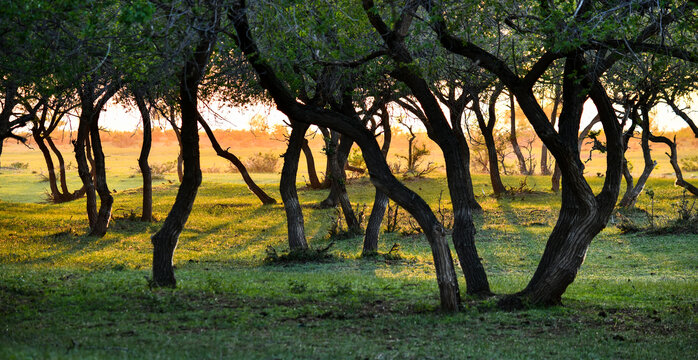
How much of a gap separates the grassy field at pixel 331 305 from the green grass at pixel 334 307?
3 cm

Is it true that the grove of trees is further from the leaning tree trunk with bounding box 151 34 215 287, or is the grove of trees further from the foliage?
the foliage

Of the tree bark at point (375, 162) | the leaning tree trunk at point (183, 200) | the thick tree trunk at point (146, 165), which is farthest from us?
the thick tree trunk at point (146, 165)

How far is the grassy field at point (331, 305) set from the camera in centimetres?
810

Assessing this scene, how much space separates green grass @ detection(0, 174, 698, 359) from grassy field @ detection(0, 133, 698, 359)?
0.03m

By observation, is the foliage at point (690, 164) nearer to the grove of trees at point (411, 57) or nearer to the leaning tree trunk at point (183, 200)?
the grove of trees at point (411, 57)

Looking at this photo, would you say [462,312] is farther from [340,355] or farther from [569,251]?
[340,355]

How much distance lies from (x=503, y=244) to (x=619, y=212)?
8.39 metres

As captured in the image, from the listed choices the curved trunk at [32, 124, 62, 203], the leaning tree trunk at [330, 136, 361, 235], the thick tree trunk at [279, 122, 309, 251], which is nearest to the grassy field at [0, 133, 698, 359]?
the leaning tree trunk at [330, 136, 361, 235]

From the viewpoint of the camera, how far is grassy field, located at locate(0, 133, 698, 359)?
810 centimetres

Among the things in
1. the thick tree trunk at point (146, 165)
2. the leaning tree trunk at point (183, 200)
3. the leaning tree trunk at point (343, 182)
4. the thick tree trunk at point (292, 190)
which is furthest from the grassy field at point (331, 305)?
the thick tree trunk at point (146, 165)

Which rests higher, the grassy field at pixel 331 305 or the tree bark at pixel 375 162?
the tree bark at pixel 375 162

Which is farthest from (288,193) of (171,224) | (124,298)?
(124,298)

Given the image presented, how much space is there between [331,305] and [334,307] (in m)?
0.19

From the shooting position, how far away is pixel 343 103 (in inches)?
586
